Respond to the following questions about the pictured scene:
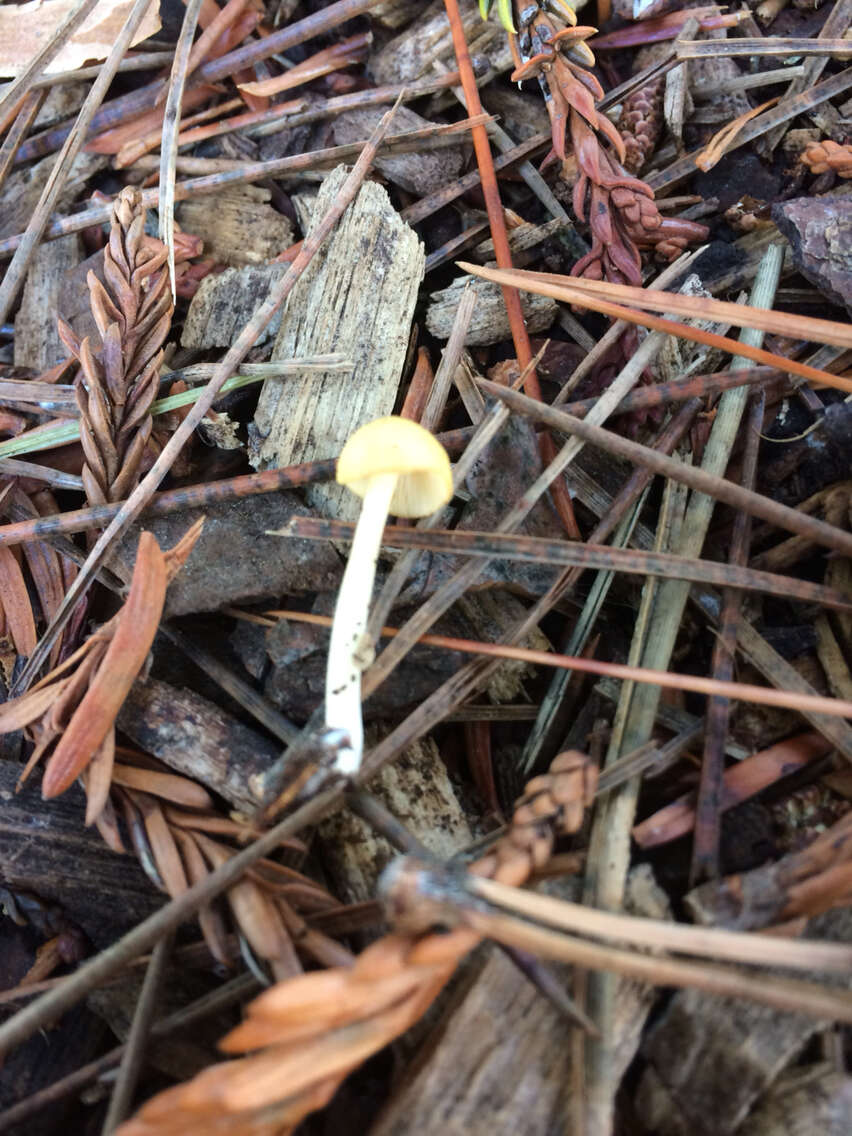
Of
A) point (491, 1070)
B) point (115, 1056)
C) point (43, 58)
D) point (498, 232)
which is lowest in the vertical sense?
point (491, 1070)

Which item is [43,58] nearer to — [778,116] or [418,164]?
[418,164]

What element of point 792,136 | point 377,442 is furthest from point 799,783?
point 792,136

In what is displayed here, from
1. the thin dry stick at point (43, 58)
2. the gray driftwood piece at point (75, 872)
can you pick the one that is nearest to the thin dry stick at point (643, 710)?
the gray driftwood piece at point (75, 872)

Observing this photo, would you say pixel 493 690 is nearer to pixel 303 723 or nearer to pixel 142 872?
Result: pixel 303 723

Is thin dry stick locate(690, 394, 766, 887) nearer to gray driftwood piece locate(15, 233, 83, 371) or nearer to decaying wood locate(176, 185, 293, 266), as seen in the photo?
decaying wood locate(176, 185, 293, 266)

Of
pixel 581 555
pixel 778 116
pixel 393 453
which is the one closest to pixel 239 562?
pixel 393 453

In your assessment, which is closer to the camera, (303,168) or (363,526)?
(363,526)

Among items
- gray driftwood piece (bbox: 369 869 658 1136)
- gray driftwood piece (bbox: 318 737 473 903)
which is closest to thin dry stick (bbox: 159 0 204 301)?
gray driftwood piece (bbox: 318 737 473 903)
